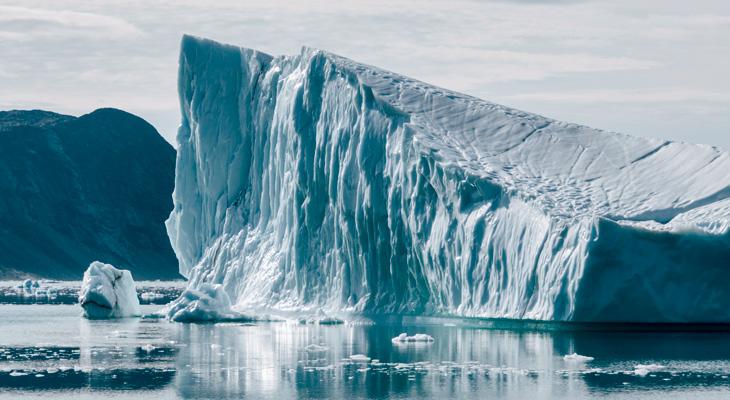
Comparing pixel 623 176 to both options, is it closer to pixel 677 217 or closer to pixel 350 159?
pixel 677 217

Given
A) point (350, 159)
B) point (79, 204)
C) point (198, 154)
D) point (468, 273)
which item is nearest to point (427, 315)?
point (468, 273)

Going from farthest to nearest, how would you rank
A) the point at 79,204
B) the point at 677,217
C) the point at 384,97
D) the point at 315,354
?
the point at 79,204 → the point at 384,97 → the point at 677,217 → the point at 315,354

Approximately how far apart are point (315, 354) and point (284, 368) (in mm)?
2080

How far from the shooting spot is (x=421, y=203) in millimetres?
29672

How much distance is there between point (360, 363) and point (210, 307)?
11.1 meters

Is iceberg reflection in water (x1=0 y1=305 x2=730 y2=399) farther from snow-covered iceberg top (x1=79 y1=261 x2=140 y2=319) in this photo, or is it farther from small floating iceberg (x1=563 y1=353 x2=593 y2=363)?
snow-covered iceberg top (x1=79 y1=261 x2=140 y2=319)

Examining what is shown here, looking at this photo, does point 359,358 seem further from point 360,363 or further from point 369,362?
point 360,363

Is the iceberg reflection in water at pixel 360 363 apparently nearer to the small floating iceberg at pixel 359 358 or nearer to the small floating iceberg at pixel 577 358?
the small floating iceberg at pixel 359 358

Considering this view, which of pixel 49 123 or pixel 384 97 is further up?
pixel 49 123

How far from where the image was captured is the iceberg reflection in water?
2000 centimetres

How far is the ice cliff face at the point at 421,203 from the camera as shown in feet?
84.7

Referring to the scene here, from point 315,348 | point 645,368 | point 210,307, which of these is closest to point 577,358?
point 645,368

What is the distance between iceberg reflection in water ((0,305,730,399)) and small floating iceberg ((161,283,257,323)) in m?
2.03

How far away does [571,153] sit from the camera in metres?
30.1
